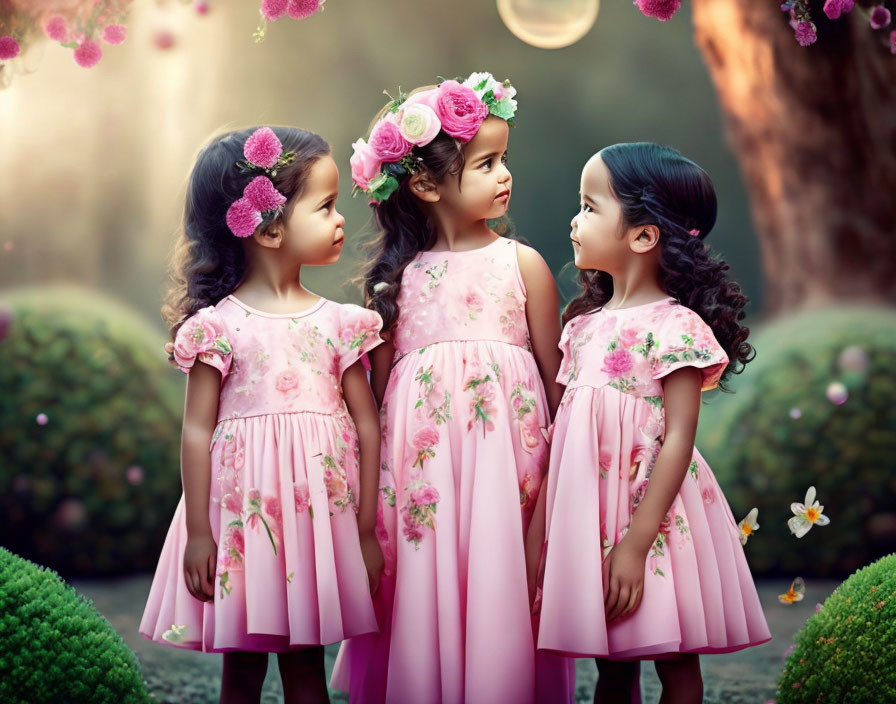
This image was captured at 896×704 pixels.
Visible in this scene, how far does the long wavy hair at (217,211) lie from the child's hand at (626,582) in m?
1.27

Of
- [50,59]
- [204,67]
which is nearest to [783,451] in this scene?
[204,67]

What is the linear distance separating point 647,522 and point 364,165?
4.24 feet

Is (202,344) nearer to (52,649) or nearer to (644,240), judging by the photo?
(52,649)

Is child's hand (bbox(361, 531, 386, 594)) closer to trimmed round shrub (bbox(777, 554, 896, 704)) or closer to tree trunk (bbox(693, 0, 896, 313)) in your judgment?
trimmed round shrub (bbox(777, 554, 896, 704))

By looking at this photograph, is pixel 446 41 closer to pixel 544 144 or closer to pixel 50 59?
pixel 544 144

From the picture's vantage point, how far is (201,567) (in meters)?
2.79

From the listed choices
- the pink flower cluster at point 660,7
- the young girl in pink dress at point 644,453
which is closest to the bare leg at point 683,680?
the young girl in pink dress at point 644,453

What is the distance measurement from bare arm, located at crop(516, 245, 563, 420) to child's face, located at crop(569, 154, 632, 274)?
0.17 m

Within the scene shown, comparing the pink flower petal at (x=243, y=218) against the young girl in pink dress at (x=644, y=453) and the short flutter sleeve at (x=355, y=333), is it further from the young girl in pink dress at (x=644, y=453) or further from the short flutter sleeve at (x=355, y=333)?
the young girl in pink dress at (x=644, y=453)

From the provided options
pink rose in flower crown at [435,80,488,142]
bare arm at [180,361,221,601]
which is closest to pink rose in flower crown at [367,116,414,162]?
pink rose in flower crown at [435,80,488,142]

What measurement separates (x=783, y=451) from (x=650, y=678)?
1.86 m

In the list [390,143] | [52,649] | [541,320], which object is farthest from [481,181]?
[52,649]

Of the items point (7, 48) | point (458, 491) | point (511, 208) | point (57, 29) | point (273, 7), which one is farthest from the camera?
point (511, 208)

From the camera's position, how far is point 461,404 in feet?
9.90
